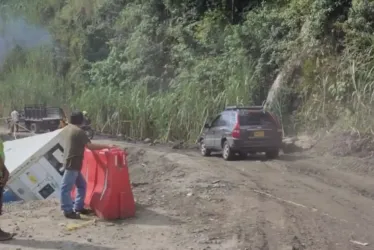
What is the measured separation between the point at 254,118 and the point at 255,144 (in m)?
0.84

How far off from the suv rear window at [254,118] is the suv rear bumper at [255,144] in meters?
0.57

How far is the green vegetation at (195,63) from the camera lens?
20.7 metres

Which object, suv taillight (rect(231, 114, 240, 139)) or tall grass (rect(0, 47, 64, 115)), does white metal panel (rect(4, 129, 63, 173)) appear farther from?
tall grass (rect(0, 47, 64, 115))

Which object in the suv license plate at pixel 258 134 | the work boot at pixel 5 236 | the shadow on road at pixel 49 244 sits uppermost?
the suv license plate at pixel 258 134

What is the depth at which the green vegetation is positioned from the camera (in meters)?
20.7

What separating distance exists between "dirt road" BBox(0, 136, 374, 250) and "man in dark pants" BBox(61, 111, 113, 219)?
29 cm

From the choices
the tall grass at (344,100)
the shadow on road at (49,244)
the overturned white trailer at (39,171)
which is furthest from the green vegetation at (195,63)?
the shadow on road at (49,244)

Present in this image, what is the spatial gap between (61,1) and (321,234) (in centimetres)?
4810

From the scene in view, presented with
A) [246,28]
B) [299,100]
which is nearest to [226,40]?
[246,28]

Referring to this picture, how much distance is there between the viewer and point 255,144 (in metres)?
18.7

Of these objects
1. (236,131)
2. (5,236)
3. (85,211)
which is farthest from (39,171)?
(236,131)

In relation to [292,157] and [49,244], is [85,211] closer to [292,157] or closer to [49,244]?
[49,244]

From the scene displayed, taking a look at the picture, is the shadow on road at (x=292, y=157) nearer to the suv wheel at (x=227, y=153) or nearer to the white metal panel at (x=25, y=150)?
the suv wheel at (x=227, y=153)

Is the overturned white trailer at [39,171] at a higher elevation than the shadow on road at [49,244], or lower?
higher
